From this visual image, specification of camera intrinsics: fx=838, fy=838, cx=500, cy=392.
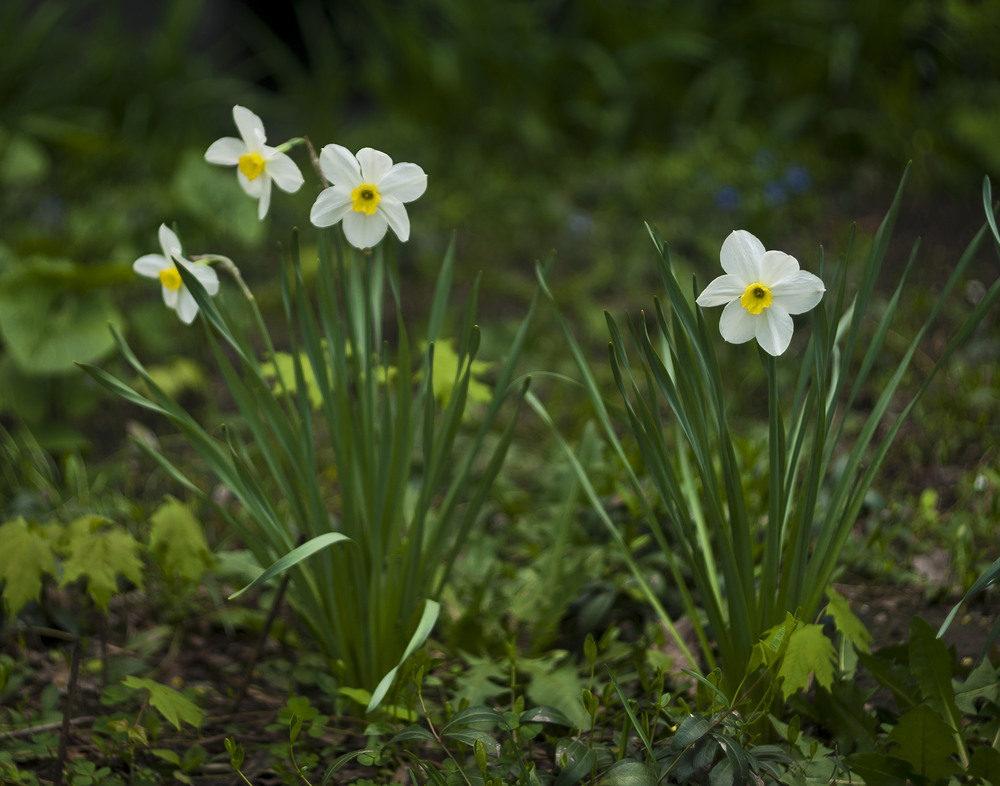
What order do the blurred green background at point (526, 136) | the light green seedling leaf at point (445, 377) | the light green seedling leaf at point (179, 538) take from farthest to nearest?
the blurred green background at point (526, 136) < the light green seedling leaf at point (445, 377) < the light green seedling leaf at point (179, 538)

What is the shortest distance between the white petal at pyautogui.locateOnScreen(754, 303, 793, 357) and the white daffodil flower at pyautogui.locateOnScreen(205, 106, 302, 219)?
28.1 inches

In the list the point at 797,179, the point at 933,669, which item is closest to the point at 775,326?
the point at 933,669

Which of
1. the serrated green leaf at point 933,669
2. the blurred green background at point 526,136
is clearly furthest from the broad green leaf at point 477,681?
the blurred green background at point 526,136

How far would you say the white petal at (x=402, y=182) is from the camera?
122 cm

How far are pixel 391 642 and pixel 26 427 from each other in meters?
1.56

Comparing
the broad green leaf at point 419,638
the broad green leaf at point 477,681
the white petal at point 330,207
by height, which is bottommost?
the broad green leaf at point 477,681

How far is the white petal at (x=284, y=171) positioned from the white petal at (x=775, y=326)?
72cm

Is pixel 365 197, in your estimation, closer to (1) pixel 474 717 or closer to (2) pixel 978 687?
(1) pixel 474 717

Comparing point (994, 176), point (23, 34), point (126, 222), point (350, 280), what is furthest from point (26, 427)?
point (994, 176)

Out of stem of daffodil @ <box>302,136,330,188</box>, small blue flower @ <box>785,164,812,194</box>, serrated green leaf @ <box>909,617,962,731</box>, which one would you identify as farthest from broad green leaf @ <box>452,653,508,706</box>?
small blue flower @ <box>785,164,812,194</box>

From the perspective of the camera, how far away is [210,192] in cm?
289

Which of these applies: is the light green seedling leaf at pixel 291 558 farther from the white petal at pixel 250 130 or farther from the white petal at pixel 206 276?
the white petal at pixel 250 130

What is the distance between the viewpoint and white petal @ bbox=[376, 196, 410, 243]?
4.04ft

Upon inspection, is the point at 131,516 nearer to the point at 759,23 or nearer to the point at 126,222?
the point at 126,222
